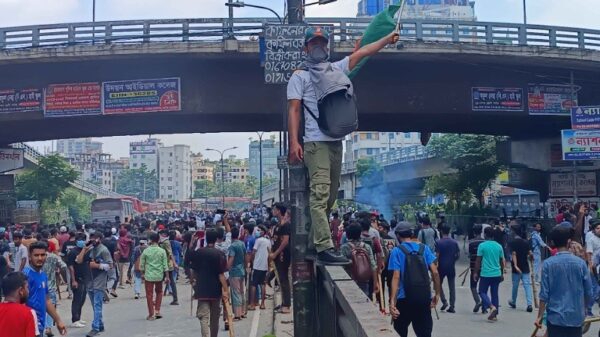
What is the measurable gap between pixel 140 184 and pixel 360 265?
13674cm

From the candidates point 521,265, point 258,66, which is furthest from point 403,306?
point 258,66

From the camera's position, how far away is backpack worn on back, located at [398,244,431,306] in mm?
6910

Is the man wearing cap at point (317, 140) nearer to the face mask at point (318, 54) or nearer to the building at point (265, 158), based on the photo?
the face mask at point (318, 54)

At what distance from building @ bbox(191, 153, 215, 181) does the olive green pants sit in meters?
169

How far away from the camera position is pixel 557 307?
19.3ft

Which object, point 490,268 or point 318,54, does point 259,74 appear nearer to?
point 490,268

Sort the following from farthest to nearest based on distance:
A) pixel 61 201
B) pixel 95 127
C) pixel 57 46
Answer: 1. pixel 61 201
2. pixel 95 127
3. pixel 57 46


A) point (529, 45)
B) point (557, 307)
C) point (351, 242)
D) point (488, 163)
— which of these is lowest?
point (557, 307)

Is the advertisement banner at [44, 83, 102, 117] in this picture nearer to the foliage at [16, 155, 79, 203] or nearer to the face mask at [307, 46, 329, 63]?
the face mask at [307, 46, 329, 63]

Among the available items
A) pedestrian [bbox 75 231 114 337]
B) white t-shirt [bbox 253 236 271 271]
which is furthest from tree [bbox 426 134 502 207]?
pedestrian [bbox 75 231 114 337]

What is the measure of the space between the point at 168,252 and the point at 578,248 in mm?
8481

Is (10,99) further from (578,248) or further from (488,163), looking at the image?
(488,163)

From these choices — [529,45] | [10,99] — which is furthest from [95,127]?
[529,45]

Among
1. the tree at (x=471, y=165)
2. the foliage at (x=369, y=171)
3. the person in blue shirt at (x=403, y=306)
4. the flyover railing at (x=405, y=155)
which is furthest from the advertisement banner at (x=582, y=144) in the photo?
the foliage at (x=369, y=171)
